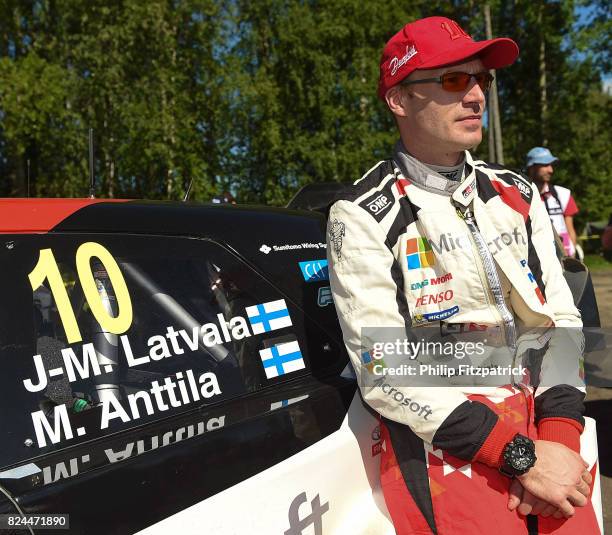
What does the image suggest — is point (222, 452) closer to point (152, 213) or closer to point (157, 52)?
point (152, 213)

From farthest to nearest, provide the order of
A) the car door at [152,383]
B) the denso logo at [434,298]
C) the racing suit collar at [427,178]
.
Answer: the racing suit collar at [427,178]
the denso logo at [434,298]
the car door at [152,383]

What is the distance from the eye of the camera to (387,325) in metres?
1.68

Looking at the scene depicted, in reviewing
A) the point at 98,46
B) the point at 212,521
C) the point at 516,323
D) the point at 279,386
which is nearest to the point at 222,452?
the point at 212,521

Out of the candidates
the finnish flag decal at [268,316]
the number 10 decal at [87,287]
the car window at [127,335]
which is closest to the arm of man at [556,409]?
the car window at [127,335]

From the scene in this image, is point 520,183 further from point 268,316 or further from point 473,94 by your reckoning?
point 268,316

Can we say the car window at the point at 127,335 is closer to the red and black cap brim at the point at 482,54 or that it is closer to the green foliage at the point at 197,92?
the red and black cap brim at the point at 482,54

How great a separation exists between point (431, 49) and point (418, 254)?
0.54m

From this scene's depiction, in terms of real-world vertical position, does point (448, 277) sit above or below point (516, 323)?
above

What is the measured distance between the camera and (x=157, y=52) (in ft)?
66.5

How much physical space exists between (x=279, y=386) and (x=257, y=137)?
20.2m

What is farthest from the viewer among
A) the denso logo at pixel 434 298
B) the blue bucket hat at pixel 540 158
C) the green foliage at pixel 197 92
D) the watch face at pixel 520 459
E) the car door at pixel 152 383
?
the green foliage at pixel 197 92

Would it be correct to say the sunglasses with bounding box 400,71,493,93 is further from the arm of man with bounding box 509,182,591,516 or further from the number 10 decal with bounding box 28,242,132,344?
the number 10 decal with bounding box 28,242,132,344

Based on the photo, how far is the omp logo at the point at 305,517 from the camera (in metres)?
1.61

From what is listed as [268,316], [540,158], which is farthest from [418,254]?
[540,158]
